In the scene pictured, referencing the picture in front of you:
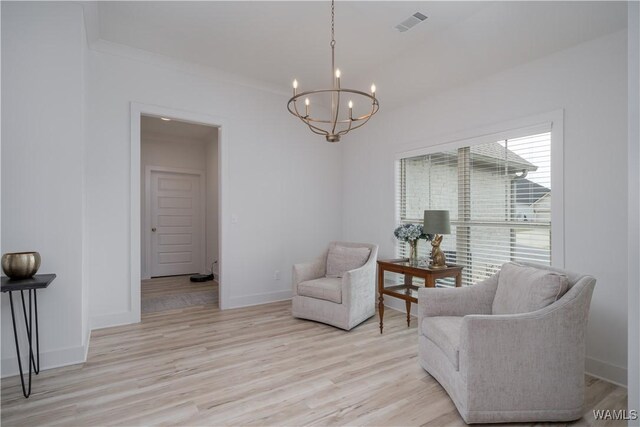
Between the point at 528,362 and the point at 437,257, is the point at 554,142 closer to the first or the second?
the point at 437,257

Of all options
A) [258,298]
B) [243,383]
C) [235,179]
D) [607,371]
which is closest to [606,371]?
[607,371]

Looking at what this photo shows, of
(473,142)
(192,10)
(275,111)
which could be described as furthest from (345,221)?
(192,10)

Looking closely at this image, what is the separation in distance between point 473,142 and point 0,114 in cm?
403

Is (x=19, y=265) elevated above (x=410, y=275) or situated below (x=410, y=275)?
above

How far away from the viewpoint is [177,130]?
233 inches

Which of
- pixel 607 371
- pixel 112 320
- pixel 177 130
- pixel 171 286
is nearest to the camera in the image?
pixel 607 371

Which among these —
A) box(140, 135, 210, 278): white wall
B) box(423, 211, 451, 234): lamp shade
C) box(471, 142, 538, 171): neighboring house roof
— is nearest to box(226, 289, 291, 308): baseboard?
box(423, 211, 451, 234): lamp shade

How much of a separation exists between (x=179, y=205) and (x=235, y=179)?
2920 millimetres

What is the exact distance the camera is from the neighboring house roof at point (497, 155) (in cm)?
300

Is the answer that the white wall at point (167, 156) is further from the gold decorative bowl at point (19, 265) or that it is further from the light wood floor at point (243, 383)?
the gold decorative bowl at point (19, 265)

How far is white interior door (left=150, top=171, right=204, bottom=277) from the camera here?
6.32 meters

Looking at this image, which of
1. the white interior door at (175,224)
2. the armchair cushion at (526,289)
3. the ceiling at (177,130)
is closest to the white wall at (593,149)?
the armchair cushion at (526,289)

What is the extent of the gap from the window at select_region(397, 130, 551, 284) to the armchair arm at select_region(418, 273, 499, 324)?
2.72ft

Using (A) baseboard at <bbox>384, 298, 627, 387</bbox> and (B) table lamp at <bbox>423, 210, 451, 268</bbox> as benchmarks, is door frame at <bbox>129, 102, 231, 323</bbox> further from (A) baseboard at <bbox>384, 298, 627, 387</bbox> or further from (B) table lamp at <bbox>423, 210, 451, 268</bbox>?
(A) baseboard at <bbox>384, 298, 627, 387</bbox>
